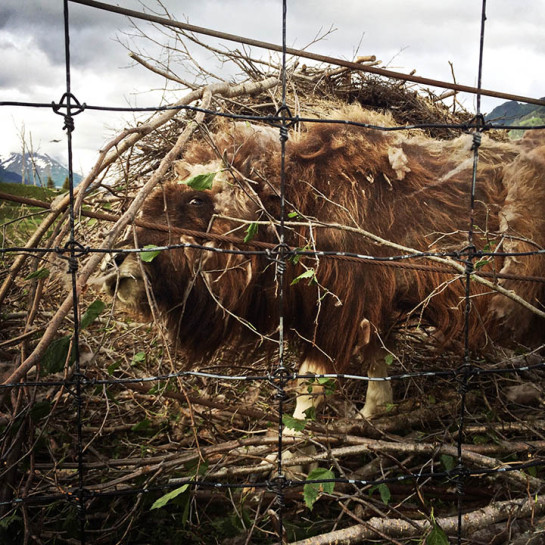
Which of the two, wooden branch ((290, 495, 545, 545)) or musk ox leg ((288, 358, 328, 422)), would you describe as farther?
musk ox leg ((288, 358, 328, 422))

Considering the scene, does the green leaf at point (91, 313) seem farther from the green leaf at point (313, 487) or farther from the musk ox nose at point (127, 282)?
the green leaf at point (313, 487)

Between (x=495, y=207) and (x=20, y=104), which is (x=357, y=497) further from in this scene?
(x=20, y=104)

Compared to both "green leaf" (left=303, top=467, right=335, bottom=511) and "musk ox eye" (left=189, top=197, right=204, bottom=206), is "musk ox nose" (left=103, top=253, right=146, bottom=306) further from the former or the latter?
"green leaf" (left=303, top=467, right=335, bottom=511)

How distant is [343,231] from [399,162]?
401 mm

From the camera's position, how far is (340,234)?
7.27 feet

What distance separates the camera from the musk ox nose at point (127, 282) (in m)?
2.01

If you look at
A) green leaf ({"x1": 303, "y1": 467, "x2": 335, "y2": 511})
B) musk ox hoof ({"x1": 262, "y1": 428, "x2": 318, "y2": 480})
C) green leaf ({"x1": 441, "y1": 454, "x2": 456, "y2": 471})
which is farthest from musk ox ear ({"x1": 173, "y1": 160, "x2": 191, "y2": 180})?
green leaf ({"x1": 441, "y1": 454, "x2": 456, "y2": 471})

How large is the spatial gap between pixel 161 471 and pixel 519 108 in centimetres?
310

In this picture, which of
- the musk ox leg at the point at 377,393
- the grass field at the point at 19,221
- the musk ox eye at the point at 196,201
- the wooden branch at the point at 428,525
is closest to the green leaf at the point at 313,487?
the wooden branch at the point at 428,525

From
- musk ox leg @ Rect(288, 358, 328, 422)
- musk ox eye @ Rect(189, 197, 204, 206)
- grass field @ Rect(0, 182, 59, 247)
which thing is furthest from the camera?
grass field @ Rect(0, 182, 59, 247)

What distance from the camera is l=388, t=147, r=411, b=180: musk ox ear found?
7.59 ft

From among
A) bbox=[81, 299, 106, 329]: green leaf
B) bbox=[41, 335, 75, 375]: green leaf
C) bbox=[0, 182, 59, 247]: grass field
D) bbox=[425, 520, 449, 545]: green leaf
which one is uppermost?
bbox=[0, 182, 59, 247]: grass field

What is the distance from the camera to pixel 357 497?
1966 mm

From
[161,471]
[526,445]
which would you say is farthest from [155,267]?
[526,445]
